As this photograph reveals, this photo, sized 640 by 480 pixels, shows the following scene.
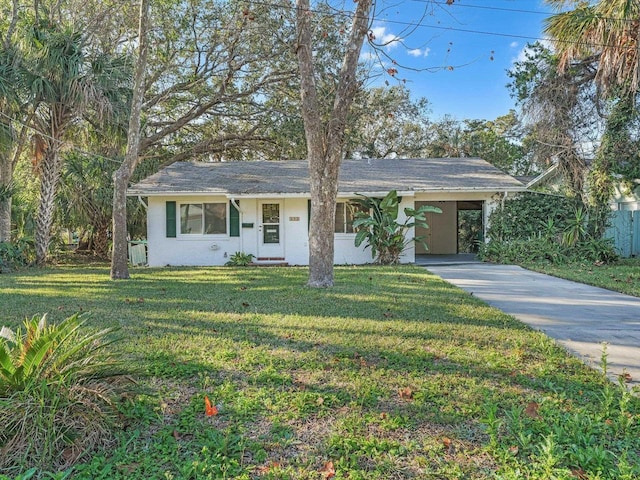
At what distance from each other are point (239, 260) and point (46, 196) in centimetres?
617

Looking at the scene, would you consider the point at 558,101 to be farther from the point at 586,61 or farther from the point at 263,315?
the point at 263,315

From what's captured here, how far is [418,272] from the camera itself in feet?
33.8

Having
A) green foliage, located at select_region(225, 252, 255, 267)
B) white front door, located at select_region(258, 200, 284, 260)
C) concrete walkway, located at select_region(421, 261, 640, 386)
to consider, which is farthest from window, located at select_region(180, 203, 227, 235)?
concrete walkway, located at select_region(421, 261, 640, 386)

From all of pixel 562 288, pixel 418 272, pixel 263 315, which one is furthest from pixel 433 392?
pixel 418 272

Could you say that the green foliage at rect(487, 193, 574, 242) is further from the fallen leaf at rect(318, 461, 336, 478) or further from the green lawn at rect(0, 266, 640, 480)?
the fallen leaf at rect(318, 461, 336, 478)

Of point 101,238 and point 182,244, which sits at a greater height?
point 101,238

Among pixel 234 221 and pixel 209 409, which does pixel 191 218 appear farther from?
pixel 209 409

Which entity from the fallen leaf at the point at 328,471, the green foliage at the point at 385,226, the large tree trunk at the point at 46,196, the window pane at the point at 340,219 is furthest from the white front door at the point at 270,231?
the fallen leaf at the point at 328,471

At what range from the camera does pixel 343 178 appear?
14242 millimetres

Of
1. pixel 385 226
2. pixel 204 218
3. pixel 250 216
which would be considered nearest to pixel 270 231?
pixel 250 216

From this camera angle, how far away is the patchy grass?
307 inches

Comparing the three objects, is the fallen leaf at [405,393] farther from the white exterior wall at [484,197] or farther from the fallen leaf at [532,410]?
the white exterior wall at [484,197]

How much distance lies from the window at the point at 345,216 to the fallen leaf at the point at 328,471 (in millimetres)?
11471

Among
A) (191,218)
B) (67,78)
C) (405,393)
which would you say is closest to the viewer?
(405,393)
